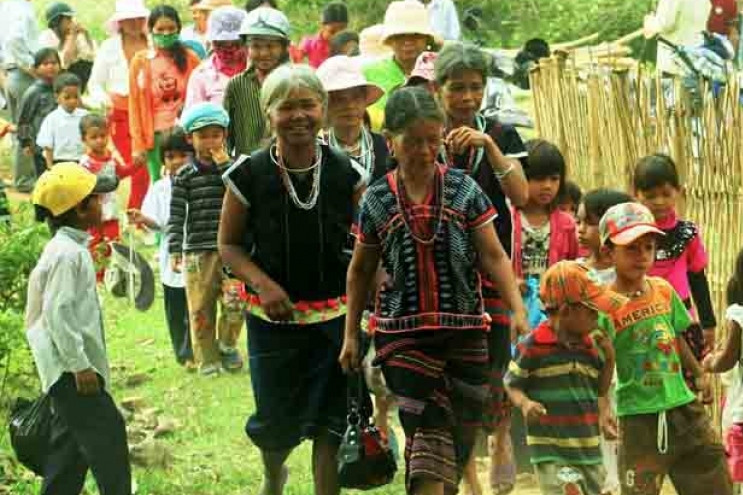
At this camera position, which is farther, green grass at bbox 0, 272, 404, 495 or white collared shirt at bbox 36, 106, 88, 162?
white collared shirt at bbox 36, 106, 88, 162

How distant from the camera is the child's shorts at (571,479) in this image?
6.97 m

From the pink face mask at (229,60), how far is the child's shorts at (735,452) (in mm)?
5440

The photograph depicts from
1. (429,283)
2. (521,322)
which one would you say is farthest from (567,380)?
(429,283)

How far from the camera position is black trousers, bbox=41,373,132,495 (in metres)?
6.98

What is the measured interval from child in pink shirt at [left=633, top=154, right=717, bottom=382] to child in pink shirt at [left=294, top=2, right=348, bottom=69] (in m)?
7.88

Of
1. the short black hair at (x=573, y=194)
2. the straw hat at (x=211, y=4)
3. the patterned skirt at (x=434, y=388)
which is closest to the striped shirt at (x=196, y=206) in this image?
the short black hair at (x=573, y=194)

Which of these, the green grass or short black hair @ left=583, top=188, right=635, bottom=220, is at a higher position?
short black hair @ left=583, top=188, right=635, bottom=220

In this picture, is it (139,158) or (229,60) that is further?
(139,158)

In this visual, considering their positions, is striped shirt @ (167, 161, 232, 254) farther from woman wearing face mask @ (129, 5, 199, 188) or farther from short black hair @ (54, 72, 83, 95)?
short black hair @ (54, 72, 83, 95)

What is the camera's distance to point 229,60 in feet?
38.4

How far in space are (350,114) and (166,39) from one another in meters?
5.11

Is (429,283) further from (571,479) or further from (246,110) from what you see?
(246,110)

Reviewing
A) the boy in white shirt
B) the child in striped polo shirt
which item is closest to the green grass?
the child in striped polo shirt

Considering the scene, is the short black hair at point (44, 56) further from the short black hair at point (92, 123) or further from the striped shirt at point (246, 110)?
the striped shirt at point (246, 110)
